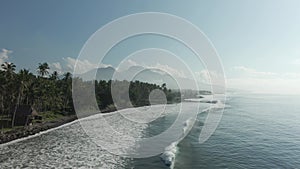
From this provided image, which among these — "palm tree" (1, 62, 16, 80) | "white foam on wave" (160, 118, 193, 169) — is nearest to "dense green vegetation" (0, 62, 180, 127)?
"palm tree" (1, 62, 16, 80)

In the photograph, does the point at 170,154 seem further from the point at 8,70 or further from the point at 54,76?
the point at 54,76

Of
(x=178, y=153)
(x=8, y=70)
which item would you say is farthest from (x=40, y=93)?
(x=178, y=153)

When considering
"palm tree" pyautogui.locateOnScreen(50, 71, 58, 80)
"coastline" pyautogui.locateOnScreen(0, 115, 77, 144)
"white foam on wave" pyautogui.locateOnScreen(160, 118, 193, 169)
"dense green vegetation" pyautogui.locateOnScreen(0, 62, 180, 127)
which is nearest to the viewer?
"white foam on wave" pyautogui.locateOnScreen(160, 118, 193, 169)

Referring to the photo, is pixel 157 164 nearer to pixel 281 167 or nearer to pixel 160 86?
pixel 281 167

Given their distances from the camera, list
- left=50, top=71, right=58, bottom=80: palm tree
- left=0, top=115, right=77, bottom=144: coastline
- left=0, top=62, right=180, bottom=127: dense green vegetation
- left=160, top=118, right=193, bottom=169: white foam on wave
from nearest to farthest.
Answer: left=160, top=118, right=193, bottom=169: white foam on wave, left=0, top=115, right=77, bottom=144: coastline, left=0, top=62, right=180, bottom=127: dense green vegetation, left=50, top=71, right=58, bottom=80: palm tree

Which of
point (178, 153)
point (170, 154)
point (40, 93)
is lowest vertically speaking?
point (178, 153)

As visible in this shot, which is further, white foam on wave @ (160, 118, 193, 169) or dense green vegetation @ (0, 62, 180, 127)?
dense green vegetation @ (0, 62, 180, 127)

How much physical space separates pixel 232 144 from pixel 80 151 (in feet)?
69.2

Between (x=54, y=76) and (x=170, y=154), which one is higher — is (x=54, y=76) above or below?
above

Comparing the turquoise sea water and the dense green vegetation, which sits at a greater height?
the dense green vegetation

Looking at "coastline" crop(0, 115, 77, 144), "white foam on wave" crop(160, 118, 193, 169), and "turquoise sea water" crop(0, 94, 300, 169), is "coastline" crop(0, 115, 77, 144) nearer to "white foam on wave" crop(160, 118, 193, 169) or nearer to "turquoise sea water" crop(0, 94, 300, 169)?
"turquoise sea water" crop(0, 94, 300, 169)

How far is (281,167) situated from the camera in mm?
25344

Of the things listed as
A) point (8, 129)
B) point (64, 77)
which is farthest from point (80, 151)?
point (64, 77)

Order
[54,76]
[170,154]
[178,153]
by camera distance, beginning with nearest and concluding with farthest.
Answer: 1. [170,154]
2. [178,153]
3. [54,76]
